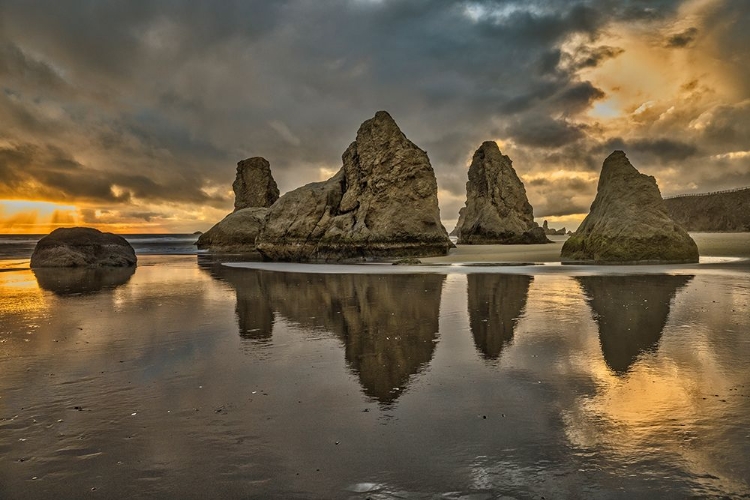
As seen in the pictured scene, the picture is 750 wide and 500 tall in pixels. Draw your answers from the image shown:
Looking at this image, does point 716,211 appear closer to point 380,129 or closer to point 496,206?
point 496,206

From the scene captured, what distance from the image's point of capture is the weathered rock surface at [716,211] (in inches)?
3526

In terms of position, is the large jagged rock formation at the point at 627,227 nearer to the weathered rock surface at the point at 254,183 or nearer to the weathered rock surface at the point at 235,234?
the weathered rock surface at the point at 235,234

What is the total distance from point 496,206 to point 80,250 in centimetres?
4332

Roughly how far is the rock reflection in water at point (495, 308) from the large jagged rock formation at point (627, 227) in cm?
1006

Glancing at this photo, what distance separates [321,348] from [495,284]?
379 inches

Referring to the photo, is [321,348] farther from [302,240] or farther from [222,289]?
[302,240]

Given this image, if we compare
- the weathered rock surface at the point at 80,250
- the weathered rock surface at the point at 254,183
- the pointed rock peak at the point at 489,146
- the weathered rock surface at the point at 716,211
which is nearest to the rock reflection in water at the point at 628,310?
the weathered rock surface at the point at 80,250

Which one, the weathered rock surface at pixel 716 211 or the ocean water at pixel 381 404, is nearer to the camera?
the ocean water at pixel 381 404

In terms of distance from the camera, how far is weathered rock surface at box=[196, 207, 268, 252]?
56250mm

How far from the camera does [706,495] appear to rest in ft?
9.71

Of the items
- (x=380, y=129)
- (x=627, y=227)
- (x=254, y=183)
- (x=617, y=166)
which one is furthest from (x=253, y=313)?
(x=254, y=183)

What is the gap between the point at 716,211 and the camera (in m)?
95.4

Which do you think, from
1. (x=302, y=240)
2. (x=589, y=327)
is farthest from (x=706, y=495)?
(x=302, y=240)

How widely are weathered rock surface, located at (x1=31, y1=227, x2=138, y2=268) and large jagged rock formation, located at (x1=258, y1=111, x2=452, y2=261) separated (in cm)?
1056
